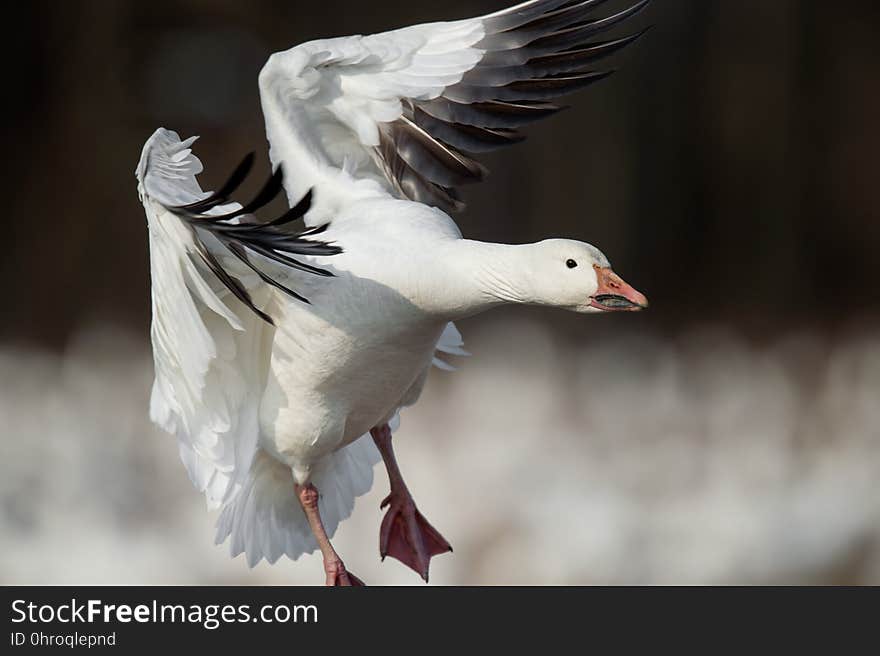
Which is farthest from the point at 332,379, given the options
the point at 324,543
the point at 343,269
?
the point at 324,543

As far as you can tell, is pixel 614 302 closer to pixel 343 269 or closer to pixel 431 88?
pixel 343 269

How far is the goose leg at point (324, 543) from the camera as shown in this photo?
220 cm

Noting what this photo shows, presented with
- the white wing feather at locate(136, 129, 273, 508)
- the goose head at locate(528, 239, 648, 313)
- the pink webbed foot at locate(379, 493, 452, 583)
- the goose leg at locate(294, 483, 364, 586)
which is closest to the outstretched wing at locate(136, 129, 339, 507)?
the white wing feather at locate(136, 129, 273, 508)

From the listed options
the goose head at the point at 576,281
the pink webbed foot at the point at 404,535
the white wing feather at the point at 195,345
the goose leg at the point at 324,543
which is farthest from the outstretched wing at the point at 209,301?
the pink webbed foot at the point at 404,535

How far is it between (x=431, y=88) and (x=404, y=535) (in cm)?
83

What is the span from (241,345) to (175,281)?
29cm

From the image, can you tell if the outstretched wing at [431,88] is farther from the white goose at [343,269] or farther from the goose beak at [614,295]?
the goose beak at [614,295]

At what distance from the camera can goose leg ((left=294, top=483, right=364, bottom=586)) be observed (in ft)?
7.21

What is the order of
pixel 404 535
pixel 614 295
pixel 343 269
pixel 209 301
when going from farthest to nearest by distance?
pixel 404 535 → pixel 343 269 → pixel 209 301 → pixel 614 295

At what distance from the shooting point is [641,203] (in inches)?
189

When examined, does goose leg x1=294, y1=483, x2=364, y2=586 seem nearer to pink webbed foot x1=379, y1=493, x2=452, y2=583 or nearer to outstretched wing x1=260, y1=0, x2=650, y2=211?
pink webbed foot x1=379, y1=493, x2=452, y2=583

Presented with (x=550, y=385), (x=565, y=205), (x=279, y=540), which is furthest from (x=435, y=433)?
(x=279, y=540)

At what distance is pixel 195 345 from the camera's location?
1.94m

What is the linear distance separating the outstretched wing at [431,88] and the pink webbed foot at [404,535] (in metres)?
0.58
